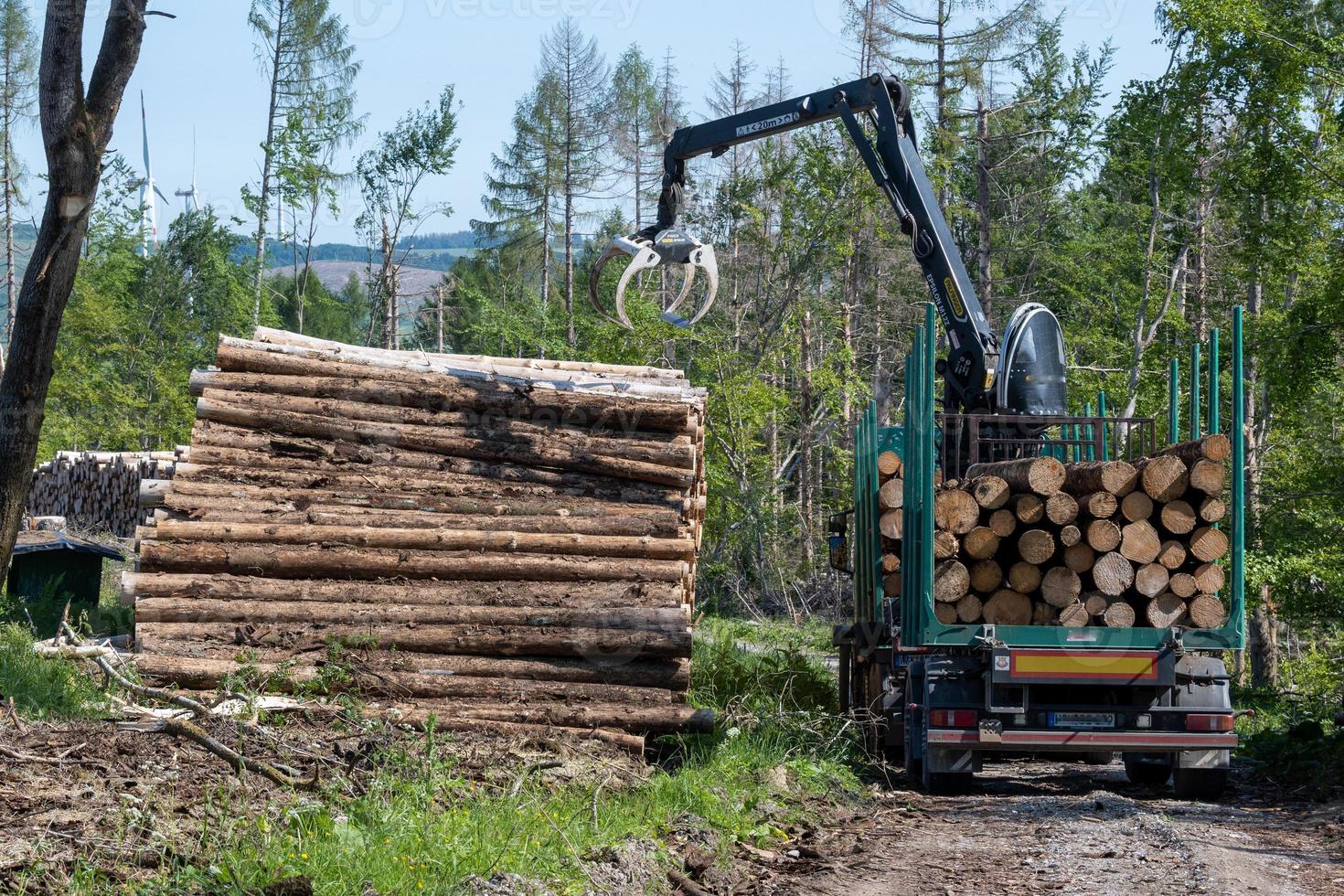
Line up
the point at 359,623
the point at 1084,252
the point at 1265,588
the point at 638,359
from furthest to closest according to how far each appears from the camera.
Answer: the point at 1084,252 → the point at 638,359 → the point at 1265,588 → the point at 359,623

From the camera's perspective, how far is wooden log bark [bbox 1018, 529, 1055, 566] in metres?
9.02

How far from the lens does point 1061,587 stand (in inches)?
356

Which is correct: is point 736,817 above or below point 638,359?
below

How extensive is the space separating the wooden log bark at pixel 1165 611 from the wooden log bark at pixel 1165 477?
720 millimetres

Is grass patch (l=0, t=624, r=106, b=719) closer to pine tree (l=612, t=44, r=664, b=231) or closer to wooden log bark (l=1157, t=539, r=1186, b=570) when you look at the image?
wooden log bark (l=1157, t=539, r=1186, b=570)

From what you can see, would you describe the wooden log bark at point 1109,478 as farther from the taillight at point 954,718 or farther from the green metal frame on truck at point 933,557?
the taillight at point 954,718

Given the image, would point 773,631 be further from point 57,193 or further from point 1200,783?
point 57,193

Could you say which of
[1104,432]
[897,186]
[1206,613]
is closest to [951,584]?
[1206,613]

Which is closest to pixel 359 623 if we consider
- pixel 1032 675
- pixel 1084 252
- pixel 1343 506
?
pixel 1032 675

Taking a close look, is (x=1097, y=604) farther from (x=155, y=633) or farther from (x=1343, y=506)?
(x=1343, y=506)

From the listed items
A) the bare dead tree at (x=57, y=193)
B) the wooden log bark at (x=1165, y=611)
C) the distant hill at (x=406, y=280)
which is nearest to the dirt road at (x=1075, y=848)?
the wooden log bark at (x=1165, y=611)

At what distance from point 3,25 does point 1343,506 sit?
4456 centimetres

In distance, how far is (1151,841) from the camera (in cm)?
720

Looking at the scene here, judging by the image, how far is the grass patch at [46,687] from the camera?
25.7 feet
